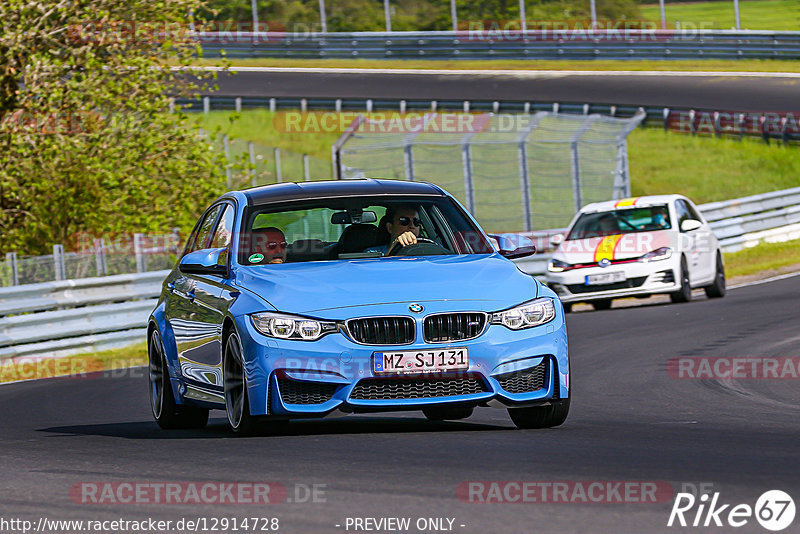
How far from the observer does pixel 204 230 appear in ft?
35.6

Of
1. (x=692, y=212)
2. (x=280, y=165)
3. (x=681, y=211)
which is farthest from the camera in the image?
(x=280, y=165)

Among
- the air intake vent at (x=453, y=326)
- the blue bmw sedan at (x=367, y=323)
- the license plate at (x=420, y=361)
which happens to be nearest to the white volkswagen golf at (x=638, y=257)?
the blue bmw sedan at (x=367, y=323)

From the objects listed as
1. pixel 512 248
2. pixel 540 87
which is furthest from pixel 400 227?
pixel 540 87

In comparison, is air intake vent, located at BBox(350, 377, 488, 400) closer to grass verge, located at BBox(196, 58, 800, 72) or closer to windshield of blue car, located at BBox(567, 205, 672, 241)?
windshield of blue car, located at BBox(567, 205, 672, 241)

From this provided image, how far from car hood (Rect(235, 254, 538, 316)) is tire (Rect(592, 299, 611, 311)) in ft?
44.5

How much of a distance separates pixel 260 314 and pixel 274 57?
47.3 metres

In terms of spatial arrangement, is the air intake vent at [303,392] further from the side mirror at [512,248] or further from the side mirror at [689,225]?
the side mirror at [689,225]

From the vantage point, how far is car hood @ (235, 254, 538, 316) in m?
8.44

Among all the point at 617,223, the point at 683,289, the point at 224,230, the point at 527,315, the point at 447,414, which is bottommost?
the point at 683,289

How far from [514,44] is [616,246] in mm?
32360

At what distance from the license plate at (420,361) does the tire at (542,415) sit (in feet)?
2.52

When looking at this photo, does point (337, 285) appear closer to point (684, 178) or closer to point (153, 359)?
point (153, 359)

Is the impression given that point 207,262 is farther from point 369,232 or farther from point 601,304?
point 601,304

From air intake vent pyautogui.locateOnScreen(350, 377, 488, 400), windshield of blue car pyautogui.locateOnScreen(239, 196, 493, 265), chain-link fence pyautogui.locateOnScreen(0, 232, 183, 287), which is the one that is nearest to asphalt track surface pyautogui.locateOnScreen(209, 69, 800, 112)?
chain-link fence pyautogui.locateOnScreen(0, 232, 183, 287)
